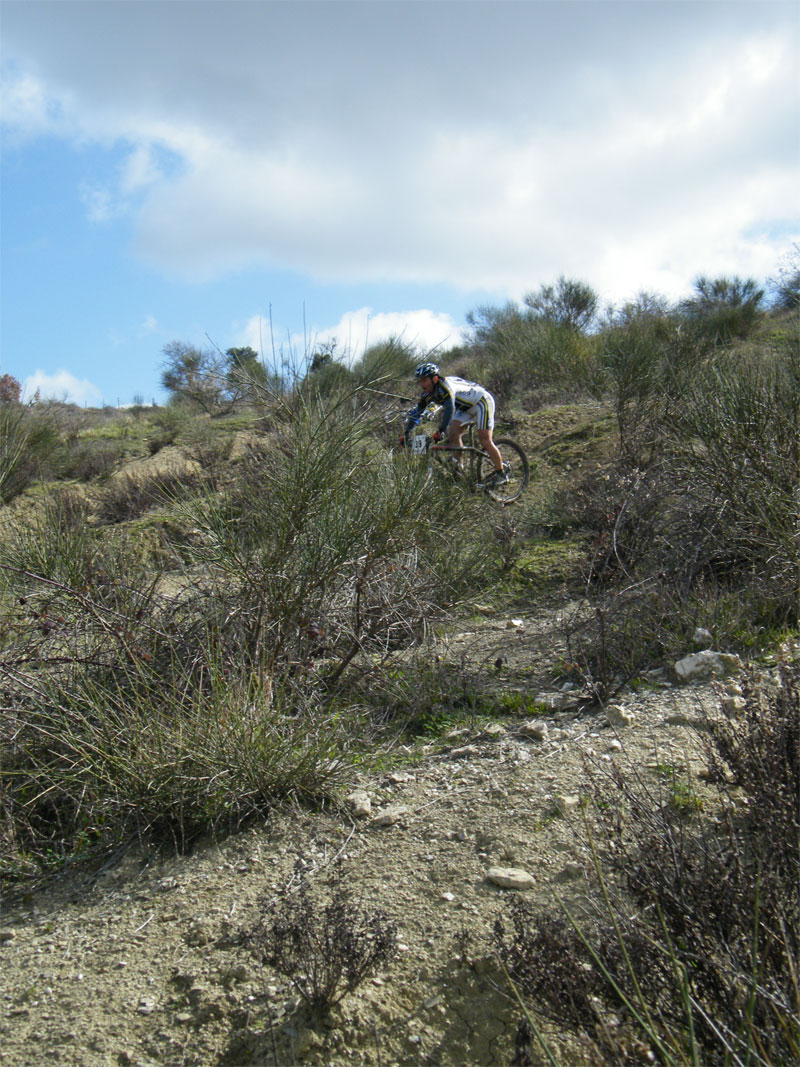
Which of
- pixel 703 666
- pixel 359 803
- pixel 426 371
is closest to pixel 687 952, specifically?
pixel 359 803

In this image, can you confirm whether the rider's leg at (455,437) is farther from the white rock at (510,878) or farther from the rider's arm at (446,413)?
the white rock at (510,878)

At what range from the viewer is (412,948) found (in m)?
2.38

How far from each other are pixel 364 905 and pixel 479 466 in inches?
288

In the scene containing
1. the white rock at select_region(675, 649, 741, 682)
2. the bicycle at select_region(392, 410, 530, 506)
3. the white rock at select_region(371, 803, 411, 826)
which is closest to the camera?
the white rock at select_region(371, 803, 411, 826)

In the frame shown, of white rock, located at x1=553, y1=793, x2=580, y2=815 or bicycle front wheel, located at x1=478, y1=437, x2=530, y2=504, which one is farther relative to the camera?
bicycle front wheel, located at x1=478, y1=437, x2=530, y2=504

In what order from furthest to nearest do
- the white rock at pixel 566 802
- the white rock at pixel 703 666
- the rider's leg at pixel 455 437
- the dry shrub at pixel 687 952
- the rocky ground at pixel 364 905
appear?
the rider's leg at pixel 455 437
the white rock at pixel 703 666
the white rock at pixel 566 802
the rocky ground at pixel 364 905
the dry shrub at pixel 687 952

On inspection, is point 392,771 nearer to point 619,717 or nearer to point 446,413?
point 619,717

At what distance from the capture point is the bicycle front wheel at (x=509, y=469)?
9.55 metres

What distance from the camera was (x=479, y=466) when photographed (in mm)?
9531

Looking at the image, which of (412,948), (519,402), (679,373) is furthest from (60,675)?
(519,402)

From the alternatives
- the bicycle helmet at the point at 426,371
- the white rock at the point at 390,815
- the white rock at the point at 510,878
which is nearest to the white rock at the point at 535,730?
the white rock at the point at 390,815

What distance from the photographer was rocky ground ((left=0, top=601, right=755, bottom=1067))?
211cm

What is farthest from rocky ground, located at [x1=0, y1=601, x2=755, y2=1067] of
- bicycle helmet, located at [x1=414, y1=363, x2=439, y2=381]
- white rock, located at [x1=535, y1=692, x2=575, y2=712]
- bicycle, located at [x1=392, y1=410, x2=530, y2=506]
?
bicycle helmet, located at [x1=414, y1=363, x2=439, y2=381]

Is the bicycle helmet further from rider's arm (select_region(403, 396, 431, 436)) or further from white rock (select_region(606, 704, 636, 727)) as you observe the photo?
white rock (select_region(606, 704, 636, 727))
